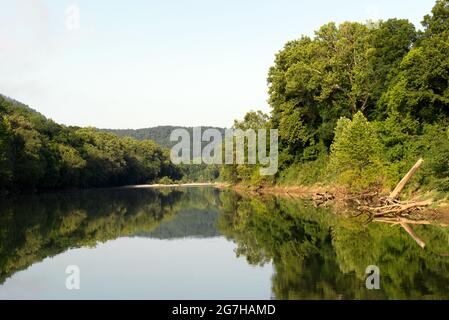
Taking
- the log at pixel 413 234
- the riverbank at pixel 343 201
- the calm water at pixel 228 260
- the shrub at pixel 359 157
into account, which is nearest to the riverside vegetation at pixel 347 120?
the shrub at pixel 359 157

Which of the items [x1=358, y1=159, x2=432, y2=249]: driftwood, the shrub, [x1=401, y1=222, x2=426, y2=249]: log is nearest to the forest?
the shrub

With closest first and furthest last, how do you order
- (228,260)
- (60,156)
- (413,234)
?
1. (228,260)
2. (413,234)
3. (60,156)

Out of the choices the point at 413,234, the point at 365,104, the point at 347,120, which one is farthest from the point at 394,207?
the point at 365,104

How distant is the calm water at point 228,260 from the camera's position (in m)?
14.2

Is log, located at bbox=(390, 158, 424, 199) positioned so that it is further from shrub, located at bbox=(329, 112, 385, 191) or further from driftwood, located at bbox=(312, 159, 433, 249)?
shrub, located at bbox=(329, 112, 385, 191)

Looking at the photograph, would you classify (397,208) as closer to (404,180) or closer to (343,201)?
(404,180)

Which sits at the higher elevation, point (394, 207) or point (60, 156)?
point (60, 156)

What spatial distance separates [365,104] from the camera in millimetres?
58969

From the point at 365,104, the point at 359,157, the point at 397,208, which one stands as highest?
the point at 365,104

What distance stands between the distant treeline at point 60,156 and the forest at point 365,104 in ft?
112

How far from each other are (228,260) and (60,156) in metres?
85.3

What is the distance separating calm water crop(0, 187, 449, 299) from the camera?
560 inches
